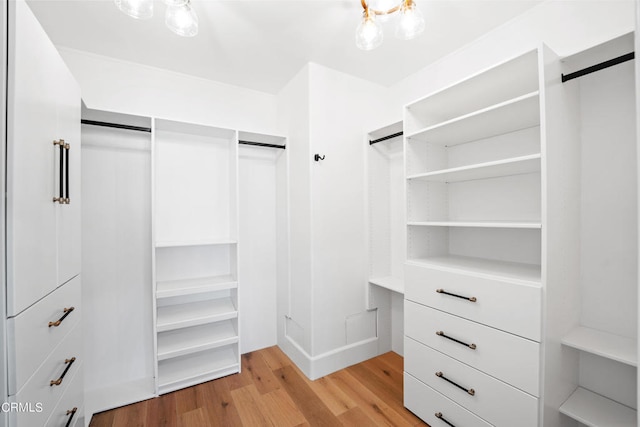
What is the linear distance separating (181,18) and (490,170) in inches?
69.1

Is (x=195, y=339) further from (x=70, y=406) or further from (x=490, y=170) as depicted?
(x=490, y=170)

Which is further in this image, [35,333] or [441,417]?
[441,417]

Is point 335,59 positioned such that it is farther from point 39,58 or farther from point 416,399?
point 416,399

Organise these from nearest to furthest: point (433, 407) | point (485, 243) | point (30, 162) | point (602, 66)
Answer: point (30, 162)
point (602, 66)
point (433, 407)
point (485, 243)

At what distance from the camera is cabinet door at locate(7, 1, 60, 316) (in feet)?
2.90

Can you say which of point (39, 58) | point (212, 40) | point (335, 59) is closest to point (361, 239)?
point (335, 59)

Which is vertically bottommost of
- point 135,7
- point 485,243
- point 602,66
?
point 485,243

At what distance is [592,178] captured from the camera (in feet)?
4.49

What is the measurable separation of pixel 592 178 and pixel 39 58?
2.50 m

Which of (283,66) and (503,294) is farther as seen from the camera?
(283,66)

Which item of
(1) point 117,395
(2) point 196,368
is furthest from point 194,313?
(1) point 117,395

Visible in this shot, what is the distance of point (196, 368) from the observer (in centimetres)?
209

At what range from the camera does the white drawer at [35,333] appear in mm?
Result: 876

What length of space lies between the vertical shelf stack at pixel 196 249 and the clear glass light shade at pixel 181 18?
2.58ft
